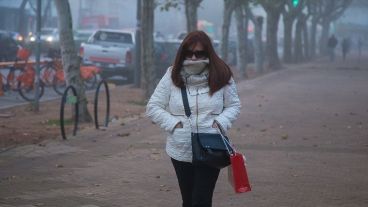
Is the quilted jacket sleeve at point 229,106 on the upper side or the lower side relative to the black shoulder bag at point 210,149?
upper

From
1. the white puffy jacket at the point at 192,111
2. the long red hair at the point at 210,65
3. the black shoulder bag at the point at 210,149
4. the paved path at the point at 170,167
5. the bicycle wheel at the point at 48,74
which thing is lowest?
the paved path at the point at 170,167

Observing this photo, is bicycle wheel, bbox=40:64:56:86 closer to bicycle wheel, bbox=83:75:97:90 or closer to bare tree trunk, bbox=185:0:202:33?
bicycle wheel, bbox=83:75:97:90

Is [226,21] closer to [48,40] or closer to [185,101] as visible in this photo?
[48,40]

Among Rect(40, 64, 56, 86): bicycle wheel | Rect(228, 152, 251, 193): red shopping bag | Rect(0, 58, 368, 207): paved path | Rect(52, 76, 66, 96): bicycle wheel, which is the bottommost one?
Rect(0, 58, 368, 207): paved path

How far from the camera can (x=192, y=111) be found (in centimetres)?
574

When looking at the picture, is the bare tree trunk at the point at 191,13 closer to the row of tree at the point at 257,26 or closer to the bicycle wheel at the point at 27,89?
the row of tree at the point at 257,26

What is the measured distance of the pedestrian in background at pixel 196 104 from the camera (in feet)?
18.8

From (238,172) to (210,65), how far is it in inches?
30.6

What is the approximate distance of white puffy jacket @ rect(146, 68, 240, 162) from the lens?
5.73 meters

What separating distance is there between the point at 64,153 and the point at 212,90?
5935mm

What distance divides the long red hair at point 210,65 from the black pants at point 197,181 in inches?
21.7

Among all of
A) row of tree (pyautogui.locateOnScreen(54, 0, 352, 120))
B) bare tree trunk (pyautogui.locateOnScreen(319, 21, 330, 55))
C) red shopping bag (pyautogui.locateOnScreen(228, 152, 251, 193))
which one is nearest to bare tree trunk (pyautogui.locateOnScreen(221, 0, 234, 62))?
row of tree (pyautogui.locateOnScreen(54, 0, 352, 120))

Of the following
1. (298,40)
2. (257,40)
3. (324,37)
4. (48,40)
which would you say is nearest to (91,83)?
(257,40)

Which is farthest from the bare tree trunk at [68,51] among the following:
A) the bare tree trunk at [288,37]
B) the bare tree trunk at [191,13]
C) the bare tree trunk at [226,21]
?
the bare tree trunk at [288,37]
